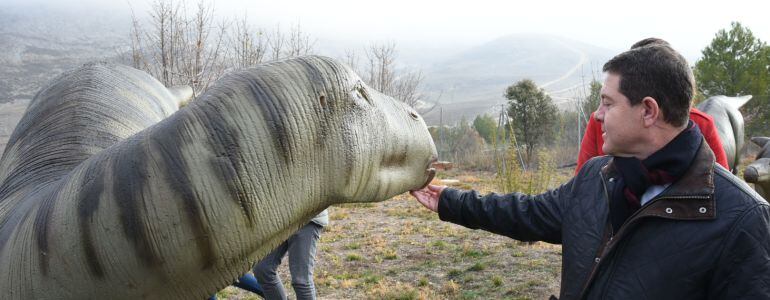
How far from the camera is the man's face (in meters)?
1.75

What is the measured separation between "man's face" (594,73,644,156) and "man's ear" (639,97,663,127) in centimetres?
1

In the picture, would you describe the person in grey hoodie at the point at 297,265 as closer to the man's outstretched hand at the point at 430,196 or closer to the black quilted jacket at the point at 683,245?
the man's outstretched hand at the point at 430,196

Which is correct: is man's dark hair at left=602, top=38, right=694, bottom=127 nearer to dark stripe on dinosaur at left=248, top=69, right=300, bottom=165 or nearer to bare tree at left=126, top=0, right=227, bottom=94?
dark stripe on dinosaur at left=248, top=69, right=300, bottom=165

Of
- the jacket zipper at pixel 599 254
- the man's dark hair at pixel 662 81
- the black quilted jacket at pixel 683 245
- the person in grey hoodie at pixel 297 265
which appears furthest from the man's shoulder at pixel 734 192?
the person in grey hoodie at pixel 297 265

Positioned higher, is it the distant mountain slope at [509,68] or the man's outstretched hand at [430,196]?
the man's outstretched hand at [430,196]

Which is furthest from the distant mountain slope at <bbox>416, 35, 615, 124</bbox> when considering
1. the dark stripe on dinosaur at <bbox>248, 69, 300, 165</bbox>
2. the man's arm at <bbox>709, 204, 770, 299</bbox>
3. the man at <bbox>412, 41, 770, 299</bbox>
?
the dark stripe on dinosaur at <bbox>248, 69, 300, 165</bbox>

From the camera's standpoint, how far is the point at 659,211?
5.43 feet

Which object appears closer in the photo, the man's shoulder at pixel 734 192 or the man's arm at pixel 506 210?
the man's shoulder at pixel 734 192

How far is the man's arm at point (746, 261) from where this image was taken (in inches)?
61.5

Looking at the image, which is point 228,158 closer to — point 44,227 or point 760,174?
point 44,227

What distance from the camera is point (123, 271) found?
1325 millimetres

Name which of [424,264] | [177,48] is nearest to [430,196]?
[424,264]

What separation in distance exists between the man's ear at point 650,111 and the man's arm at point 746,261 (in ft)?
1.10

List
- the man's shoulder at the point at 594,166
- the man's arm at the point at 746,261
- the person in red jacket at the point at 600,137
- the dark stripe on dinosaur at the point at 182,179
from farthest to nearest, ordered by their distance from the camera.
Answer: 1. the person in red jacket at the point at 600,137
2. the man's shoulder at the point at 594,166
3. the man's arm at the point at 746,261
4. the dark stripe on dinosaur at the point at 182,179
